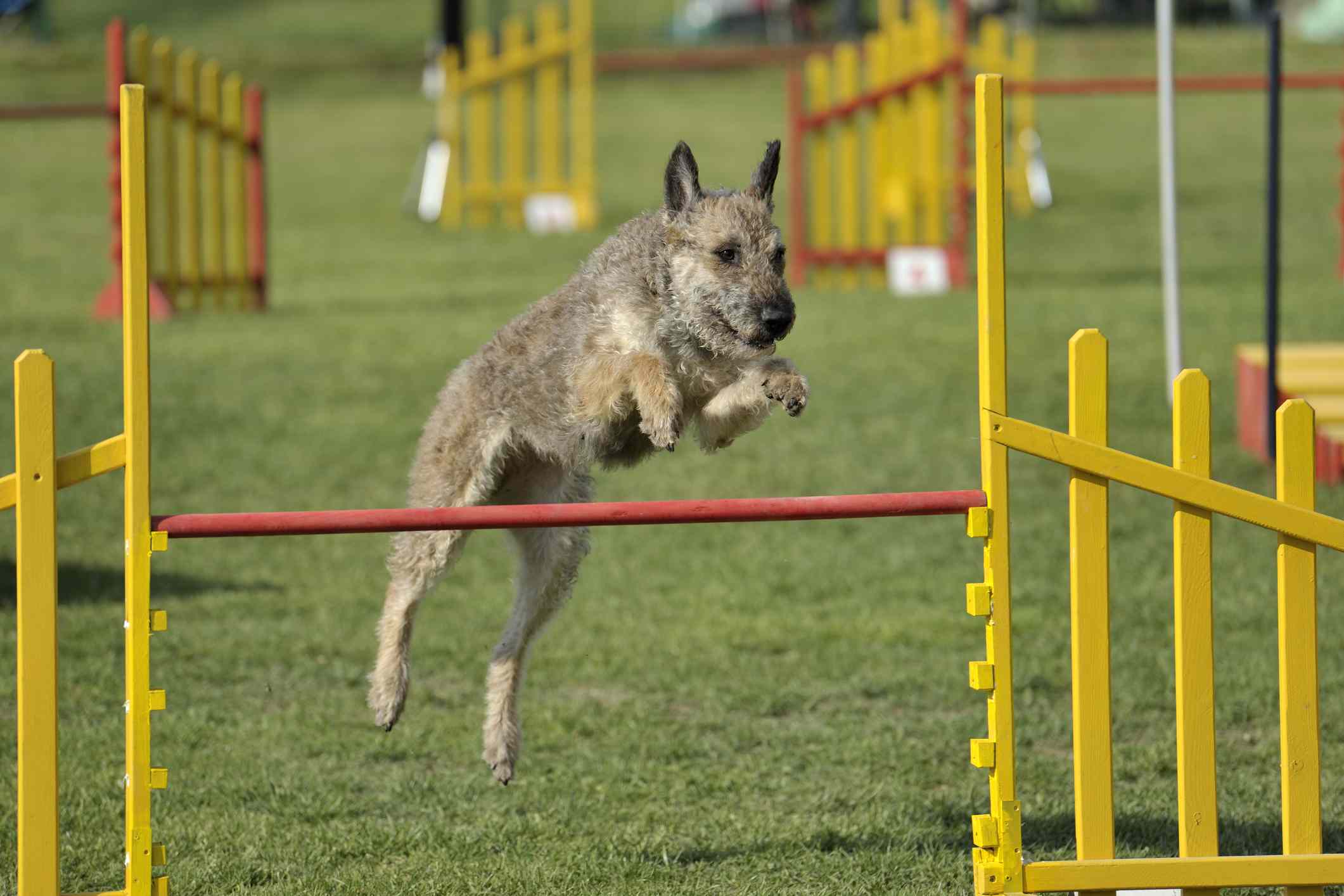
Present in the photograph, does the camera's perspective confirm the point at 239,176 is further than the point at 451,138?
No

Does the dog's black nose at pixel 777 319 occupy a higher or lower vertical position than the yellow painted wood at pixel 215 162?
lower

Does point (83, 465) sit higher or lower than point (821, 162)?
lower

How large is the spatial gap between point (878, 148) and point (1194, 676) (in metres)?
12.6

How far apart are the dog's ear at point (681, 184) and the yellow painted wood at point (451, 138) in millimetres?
15463

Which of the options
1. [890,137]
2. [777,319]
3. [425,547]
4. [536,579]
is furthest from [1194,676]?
[890,137]

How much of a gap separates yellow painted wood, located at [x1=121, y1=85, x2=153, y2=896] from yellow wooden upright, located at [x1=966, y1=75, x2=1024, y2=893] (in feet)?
5.76

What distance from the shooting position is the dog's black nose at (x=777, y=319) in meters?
4.30

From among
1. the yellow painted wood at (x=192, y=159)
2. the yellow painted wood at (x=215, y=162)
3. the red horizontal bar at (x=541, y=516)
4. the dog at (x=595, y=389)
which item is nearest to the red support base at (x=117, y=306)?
the yellow painted wood at (x=192, y=159)

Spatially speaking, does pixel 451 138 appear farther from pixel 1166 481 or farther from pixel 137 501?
pixel 1166 481

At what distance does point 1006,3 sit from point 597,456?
3529cm

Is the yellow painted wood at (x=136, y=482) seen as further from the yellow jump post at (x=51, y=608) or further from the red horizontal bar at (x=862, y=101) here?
the red horizontal bar at (x=862, y=101)

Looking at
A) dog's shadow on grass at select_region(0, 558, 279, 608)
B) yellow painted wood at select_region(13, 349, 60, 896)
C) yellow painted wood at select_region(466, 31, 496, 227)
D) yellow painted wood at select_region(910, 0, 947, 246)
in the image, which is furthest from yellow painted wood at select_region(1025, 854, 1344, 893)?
yellow painted wood at select_region(466, 31, 496, 227)

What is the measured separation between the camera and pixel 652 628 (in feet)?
24.4

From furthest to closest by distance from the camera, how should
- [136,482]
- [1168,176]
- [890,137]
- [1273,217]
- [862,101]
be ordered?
[890,137]
[862,101]
[1168,176]
[1273,217]
[136,482]
